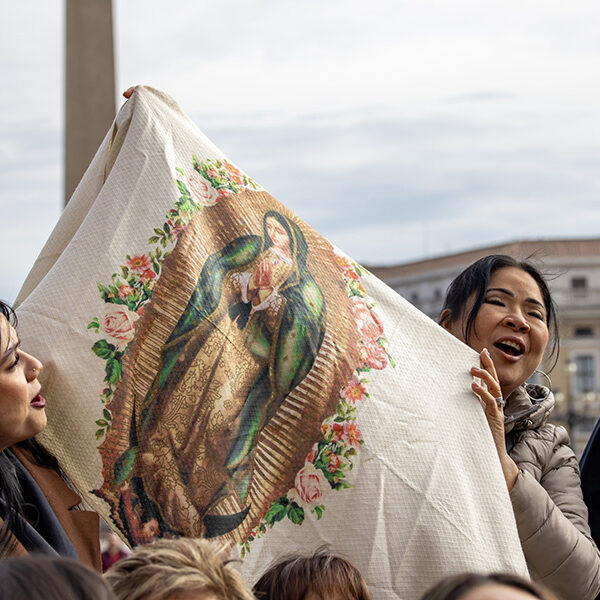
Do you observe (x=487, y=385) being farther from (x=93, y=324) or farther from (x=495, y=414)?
(x=93, y=324)

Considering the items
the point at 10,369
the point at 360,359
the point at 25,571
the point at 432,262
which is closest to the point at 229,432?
the point at 360,359

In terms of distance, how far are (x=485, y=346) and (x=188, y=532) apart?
31.5 inches

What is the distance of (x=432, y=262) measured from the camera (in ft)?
163

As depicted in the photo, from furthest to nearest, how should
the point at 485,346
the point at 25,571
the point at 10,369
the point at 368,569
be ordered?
the point at 485,346 < the point at 368,569 < the point at 10,369 < the point at 25,571

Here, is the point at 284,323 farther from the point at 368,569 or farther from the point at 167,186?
the point at 368,569

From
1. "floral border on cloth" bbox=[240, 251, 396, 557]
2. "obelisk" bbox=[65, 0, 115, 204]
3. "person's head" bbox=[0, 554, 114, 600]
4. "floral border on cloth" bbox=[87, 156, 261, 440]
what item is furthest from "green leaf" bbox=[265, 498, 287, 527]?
"obelisk" bbox=[65, 0, 115, 204]

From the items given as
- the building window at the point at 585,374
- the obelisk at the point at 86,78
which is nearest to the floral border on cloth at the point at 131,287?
the obelisk at the point at 86,78

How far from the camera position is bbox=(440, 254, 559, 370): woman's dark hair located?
2260mm

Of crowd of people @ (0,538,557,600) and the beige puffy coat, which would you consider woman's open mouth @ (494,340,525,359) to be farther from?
crowd of people @ (0,538,557,600)

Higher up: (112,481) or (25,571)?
(25,571)

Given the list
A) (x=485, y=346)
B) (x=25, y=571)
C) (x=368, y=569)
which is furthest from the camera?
(x=485, y=346)

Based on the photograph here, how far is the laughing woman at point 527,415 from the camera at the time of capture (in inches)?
76.2

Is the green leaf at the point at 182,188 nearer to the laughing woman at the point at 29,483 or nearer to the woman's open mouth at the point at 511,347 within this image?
the laughing woman at the point at 29,483

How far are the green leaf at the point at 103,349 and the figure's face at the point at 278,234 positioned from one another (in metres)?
0.40
